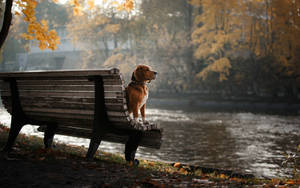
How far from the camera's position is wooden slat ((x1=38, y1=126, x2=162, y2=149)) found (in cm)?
534

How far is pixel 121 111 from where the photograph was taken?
4668mm

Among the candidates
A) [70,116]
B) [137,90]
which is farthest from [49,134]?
[137,90]

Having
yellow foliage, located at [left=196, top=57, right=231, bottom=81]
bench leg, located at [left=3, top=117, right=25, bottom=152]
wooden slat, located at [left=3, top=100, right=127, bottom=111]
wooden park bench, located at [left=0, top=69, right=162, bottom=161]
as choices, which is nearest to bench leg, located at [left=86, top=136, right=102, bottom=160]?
wooden park bench, located at [left=0, top=69, right=162, bottom=161]

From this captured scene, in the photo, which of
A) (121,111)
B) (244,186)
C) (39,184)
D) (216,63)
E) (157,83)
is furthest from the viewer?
(157,83)

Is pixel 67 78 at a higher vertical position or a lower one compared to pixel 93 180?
higher

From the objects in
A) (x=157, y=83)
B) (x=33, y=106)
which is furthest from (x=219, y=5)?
(x=33, y=106)

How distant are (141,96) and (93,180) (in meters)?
1.45

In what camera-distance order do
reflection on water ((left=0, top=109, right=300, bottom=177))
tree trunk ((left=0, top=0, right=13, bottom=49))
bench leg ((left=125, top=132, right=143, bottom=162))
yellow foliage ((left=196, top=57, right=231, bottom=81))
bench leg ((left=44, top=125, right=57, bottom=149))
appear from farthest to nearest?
yellow foliage ((left=196, top=57, right=231, bottom=81)) < reflection on water ((left=0, top=109, right=300, bottom=177)) < tree trunk ((left=0, top=0, right=13, bottom=49)) < bench leg ((left=44, top=125, right=57, bottom=149)) < bench leg ((left=125, top=132, right=143, bottom=162))

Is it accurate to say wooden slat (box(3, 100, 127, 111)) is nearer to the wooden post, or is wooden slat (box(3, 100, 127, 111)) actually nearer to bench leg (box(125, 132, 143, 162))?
the wooden post

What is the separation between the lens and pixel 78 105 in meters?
5.02

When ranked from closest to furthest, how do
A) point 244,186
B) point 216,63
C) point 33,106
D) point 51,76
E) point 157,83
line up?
point 244,186 < point 51,76 < point 33,106 < point 216,63 < point 157,83

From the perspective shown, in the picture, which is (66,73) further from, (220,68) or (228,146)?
(220,68)

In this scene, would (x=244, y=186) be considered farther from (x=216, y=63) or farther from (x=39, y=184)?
(x=216, y=63)

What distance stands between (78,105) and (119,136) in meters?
0.90
